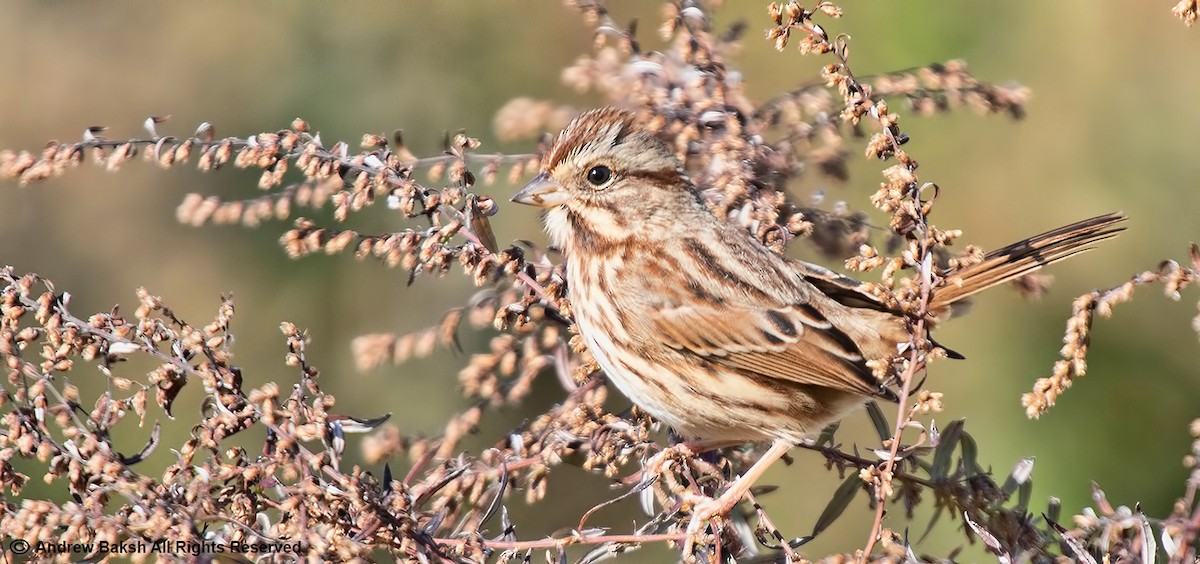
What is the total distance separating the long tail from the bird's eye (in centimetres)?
94

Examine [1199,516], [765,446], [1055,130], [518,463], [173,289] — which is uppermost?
[1055,130]

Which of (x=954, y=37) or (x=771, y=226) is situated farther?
(x=954, y=37)

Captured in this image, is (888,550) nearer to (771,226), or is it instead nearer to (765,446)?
(771,226)

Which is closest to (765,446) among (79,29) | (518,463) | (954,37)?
(518,463)

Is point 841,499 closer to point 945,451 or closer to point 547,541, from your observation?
point 945,451

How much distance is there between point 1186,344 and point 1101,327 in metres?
0.31

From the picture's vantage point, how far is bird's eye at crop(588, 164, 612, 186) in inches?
134

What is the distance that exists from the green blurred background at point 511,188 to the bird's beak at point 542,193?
1517 millimetres

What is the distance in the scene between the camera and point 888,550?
2162 millimetres

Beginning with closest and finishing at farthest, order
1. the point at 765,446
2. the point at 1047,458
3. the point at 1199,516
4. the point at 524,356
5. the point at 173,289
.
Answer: the point at 1199,516
the point at 524,356
the point at 765,446
the point at 1047,458
the point at 173,289

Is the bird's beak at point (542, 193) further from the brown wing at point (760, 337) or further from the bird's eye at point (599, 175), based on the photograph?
the brown wing at point (760, 337)

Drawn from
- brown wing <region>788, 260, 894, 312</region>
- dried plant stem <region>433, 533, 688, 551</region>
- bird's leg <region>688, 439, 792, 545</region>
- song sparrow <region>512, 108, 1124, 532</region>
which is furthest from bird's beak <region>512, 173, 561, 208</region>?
dried plant stem <region>433, 533, 688, 551</region>

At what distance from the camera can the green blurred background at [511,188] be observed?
15.4 ft

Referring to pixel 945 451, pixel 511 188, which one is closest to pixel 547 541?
pixel 945 451
